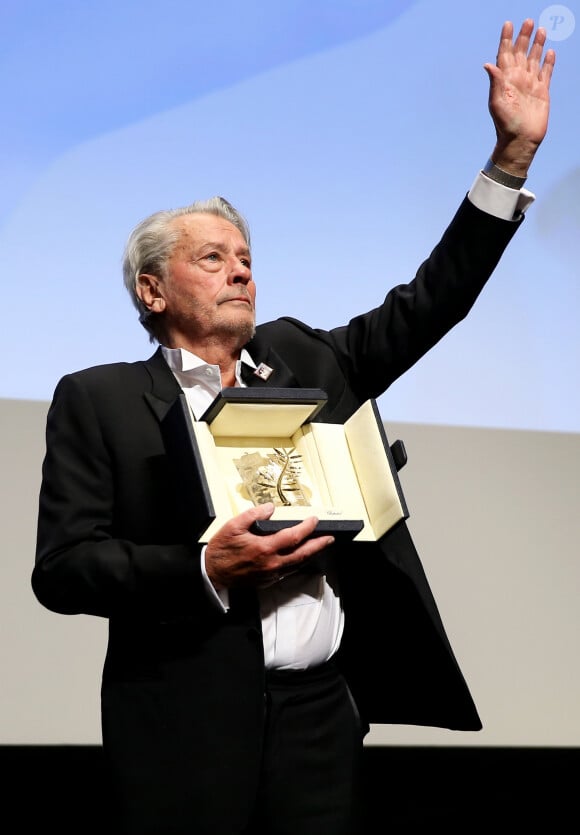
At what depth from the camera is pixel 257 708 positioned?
1.51 metres

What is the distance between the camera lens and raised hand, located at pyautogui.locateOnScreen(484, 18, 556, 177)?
5.37 feet

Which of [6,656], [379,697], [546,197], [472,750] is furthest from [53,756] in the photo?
[546,197]

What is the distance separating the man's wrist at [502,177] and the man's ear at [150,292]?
560 mm

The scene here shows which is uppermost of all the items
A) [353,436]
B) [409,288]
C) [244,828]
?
[409,288]

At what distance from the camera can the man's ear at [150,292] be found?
1826 millimetres

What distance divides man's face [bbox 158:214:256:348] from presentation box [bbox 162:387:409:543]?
22 cm

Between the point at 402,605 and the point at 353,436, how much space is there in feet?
0.85

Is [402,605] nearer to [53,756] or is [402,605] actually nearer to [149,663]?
[149,663]

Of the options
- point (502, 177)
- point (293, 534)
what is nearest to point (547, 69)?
point (502, 177)

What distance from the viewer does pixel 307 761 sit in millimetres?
1552

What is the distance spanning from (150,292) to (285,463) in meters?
0.47

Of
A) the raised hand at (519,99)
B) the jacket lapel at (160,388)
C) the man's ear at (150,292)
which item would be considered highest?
the raised hand at (519,99)

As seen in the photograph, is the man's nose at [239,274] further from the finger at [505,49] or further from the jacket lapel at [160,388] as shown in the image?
the finger at [505,49]

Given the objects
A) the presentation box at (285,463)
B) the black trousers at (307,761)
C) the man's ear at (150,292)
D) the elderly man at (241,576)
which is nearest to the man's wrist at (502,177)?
the elderly man at (241,576)
